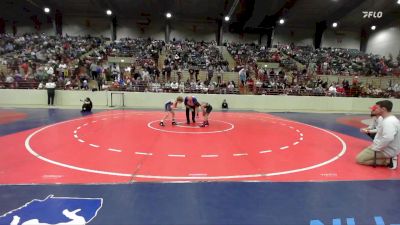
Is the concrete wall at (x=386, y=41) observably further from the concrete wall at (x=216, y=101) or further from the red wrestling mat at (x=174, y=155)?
the red wrestling mat at (x=174, y=155)

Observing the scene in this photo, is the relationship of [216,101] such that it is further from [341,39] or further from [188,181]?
[341,39]

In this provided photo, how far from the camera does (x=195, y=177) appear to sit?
17.9 ft

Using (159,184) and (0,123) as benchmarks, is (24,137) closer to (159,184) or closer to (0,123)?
(0,123)

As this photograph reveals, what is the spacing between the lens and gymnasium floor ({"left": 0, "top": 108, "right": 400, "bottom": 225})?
3928mm

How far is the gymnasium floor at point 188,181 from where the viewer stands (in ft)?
12.9

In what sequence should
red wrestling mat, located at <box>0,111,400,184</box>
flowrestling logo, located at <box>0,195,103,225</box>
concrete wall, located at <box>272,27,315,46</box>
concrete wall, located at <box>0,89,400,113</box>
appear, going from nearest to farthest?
flowrestling logo, located at <box>0,195,103,225</box> < red wrestling mat, located at <box>0,111,400,184</box> < concrete wall, located at <box>0,89,400,113</box> < concrete wall, located at <box>272,27,315,46</box>

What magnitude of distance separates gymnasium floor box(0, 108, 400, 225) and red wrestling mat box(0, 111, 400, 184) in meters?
0.02

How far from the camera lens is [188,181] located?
5.19 meters

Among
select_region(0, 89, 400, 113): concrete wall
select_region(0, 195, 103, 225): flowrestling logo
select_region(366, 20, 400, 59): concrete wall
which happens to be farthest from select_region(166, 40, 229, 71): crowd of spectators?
select_region(366, 20, 400, 59): concrete wall

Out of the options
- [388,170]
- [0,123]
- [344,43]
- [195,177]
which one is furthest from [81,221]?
[344,43]

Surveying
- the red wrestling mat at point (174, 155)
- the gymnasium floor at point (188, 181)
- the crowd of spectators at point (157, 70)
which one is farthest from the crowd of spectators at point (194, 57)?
the gymnasium floor at point (188, 181)

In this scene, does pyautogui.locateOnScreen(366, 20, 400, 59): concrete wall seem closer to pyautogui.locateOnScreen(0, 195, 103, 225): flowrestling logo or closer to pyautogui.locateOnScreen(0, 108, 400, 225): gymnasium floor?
pyautogui.locateOnScreen(0, 108, 400, 225): gymnasium floor

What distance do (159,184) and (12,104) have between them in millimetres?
18071

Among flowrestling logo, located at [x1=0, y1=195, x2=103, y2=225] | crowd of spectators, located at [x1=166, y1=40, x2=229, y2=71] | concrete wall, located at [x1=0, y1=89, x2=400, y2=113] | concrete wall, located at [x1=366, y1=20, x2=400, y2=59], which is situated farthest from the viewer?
concrete wall, located at [x1=366, y1=20, x2=400, y2=59]
